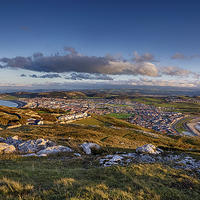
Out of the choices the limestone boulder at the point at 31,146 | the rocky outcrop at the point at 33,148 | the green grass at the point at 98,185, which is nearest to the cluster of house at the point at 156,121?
the green grass at the point at 98,185

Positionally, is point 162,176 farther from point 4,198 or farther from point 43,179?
point 4,198

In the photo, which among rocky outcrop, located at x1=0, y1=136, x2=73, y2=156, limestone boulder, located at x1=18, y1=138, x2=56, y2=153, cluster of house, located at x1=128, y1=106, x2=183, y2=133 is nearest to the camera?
rocky outcrop, located at x1=0, y1=136, x2=73, y2=156

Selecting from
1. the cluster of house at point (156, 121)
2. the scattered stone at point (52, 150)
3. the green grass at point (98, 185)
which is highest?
the green grass at point (98, 185)

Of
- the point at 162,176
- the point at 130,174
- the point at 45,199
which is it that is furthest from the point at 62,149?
the point at 162,176

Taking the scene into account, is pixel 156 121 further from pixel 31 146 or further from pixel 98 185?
pixel 98 185

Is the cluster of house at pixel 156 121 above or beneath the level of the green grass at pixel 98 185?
beneath

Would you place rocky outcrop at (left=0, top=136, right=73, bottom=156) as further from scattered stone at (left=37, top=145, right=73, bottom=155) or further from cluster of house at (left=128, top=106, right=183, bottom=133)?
cluster of house at (left=128, top=106, right=183, bottom=133)

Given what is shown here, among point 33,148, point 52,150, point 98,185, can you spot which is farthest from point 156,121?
point 98,185

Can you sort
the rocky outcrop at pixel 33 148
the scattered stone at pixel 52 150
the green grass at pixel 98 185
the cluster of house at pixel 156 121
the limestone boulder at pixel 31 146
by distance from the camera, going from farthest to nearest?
1. the cluster of house at pixel 156 121
2. the limestone boulder at pixel 31 146
3. the scattered stone at pixel 52 150
4. the rocky outcrop at pixel 33 148
5. the green grass at pixel 98 185

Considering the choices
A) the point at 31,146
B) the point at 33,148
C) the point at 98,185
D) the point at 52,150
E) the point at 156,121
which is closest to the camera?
the point at 98,185

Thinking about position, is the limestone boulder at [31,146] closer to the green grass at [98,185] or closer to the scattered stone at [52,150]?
the scattered stone at [52,150]

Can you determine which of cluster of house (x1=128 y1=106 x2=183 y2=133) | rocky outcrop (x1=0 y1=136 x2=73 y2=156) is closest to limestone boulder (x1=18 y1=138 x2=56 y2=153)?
rocky outcrop (x1=0 y1=136 x2=73 y2=156)
